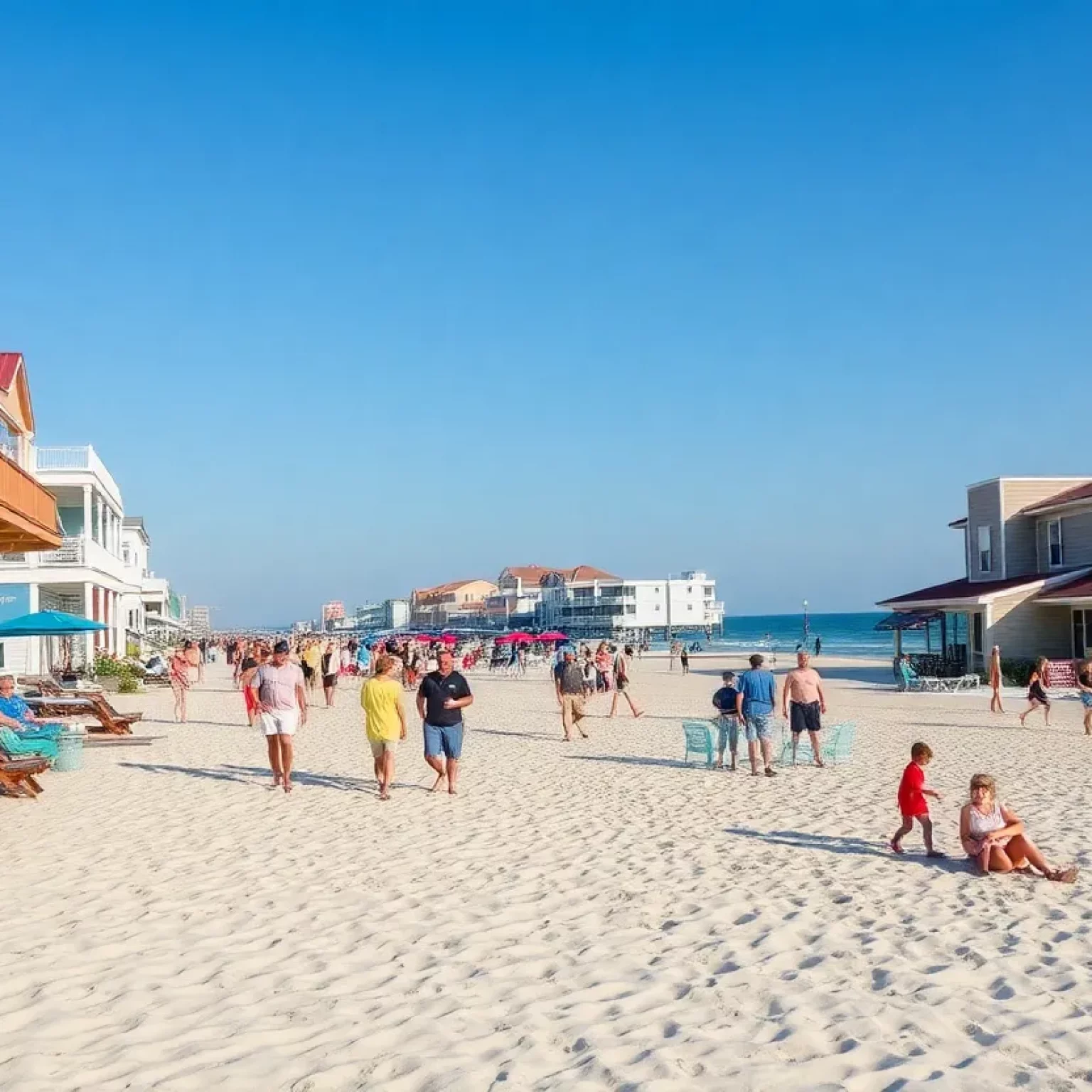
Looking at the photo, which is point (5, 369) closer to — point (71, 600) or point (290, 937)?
point (71, 600)

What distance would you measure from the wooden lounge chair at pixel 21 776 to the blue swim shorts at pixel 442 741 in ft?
12.9

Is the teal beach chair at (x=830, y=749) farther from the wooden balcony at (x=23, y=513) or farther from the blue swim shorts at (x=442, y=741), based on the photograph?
the wooden balcony at (x=23, y=513)

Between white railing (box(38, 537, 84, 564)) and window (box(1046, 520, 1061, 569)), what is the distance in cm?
2754

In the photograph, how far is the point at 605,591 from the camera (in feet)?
403

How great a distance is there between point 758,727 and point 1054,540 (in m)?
23.0

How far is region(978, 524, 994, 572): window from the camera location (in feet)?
111

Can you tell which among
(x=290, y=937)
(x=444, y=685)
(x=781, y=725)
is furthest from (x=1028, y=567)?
(x=290, y=937)

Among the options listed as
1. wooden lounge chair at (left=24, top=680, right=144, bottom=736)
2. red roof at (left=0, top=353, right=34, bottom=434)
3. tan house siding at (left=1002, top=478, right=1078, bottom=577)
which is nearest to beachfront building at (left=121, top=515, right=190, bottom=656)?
red roof at (left=0, top=353, right=34, bottom=434)

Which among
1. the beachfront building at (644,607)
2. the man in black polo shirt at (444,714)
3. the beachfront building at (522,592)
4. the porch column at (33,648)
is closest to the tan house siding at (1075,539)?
the man in black polo shirt at (444,714)

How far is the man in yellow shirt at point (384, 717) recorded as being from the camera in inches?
438

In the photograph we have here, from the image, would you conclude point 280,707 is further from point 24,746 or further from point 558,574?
point 558,574

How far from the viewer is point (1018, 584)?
30984 mm

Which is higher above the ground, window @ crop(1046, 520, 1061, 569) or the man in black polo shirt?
window @ crop(1046, 520, 1061, 569)

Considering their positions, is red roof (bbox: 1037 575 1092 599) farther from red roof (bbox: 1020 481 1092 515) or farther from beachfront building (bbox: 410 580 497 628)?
beachfront building (bbox: 410 580 497 628)
